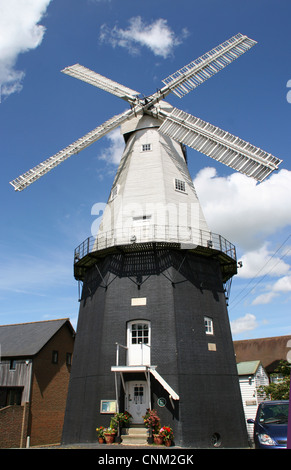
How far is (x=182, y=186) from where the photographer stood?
2006cm

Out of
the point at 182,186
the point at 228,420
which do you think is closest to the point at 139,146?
the point at 182,186

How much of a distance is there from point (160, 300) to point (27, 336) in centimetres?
1466

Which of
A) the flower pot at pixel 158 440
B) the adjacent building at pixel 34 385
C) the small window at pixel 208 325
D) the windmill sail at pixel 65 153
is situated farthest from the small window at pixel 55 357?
the flower pot at pixel 158 440

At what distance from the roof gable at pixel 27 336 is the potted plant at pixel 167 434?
12711 millimetres

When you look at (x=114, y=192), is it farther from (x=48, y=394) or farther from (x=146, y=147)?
(x=48, y=394)

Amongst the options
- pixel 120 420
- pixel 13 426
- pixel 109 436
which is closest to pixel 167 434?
pixel 120 420

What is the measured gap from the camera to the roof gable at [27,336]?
24.4 m

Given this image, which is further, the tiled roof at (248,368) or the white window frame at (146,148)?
the tiled roof at (248,368)

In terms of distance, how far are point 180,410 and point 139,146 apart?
14564mm

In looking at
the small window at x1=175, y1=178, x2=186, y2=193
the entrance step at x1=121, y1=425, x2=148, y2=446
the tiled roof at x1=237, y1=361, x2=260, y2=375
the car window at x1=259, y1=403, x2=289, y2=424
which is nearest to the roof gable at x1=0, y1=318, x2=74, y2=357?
the entrance step at x1=121, y1=425, x2=148, y2=446

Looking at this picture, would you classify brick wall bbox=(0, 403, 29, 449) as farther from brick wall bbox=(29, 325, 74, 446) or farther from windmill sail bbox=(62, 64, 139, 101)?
windmill sail bbox=(62, 64, 139, 101)

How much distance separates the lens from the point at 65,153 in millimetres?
21781

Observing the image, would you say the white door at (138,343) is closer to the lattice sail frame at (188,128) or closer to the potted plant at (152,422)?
the potted plant at (152,422)
